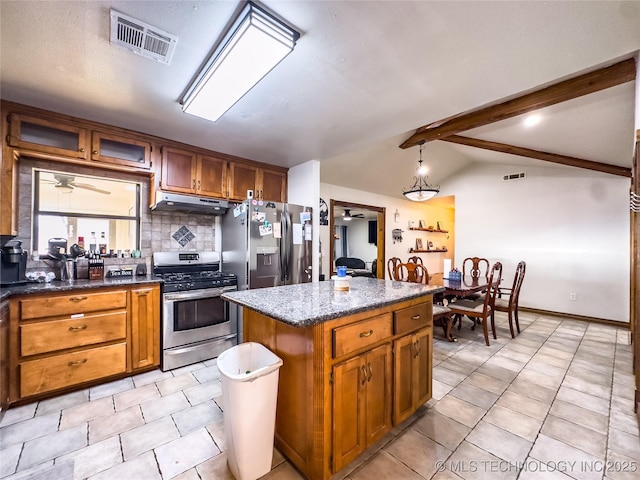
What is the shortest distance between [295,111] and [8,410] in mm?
3240

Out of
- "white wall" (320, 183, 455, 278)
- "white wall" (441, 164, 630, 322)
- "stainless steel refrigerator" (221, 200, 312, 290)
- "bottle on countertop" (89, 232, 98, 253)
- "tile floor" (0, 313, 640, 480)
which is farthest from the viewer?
"white wall" (320, 183, 455, 278)

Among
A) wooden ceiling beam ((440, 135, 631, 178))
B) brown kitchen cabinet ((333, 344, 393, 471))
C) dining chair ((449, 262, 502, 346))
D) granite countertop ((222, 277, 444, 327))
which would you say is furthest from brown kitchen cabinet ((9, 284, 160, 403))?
wooden ceiling beam ((440, 135, 631, 178))

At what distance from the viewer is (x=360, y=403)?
4.88ft

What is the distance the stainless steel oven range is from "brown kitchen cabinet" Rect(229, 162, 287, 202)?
105cm

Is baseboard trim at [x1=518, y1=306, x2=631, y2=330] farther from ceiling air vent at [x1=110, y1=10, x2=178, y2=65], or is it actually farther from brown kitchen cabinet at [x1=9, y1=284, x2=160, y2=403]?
ceiling air vent at [x1=110, y1=10, x2=178, y2=65]

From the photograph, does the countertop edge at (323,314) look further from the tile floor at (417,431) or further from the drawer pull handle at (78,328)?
the drawer pull handle at (78,328)

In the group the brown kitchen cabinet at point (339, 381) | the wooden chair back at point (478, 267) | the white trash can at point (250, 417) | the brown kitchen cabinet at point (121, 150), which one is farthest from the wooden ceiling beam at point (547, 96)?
the brown kitchen cabinet at point (121, 150)

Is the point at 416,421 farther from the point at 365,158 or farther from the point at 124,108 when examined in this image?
the point at 365,158

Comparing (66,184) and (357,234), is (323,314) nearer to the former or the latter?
(66,184)

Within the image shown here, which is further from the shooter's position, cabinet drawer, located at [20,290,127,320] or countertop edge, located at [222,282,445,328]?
cabinet drawer, located at [20,290,127,320]

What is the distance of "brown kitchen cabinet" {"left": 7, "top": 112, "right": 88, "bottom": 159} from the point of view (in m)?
2.20

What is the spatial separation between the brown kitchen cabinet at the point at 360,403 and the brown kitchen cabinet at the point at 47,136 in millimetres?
3018

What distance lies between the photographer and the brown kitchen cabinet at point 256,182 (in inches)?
136

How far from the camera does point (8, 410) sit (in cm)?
199
